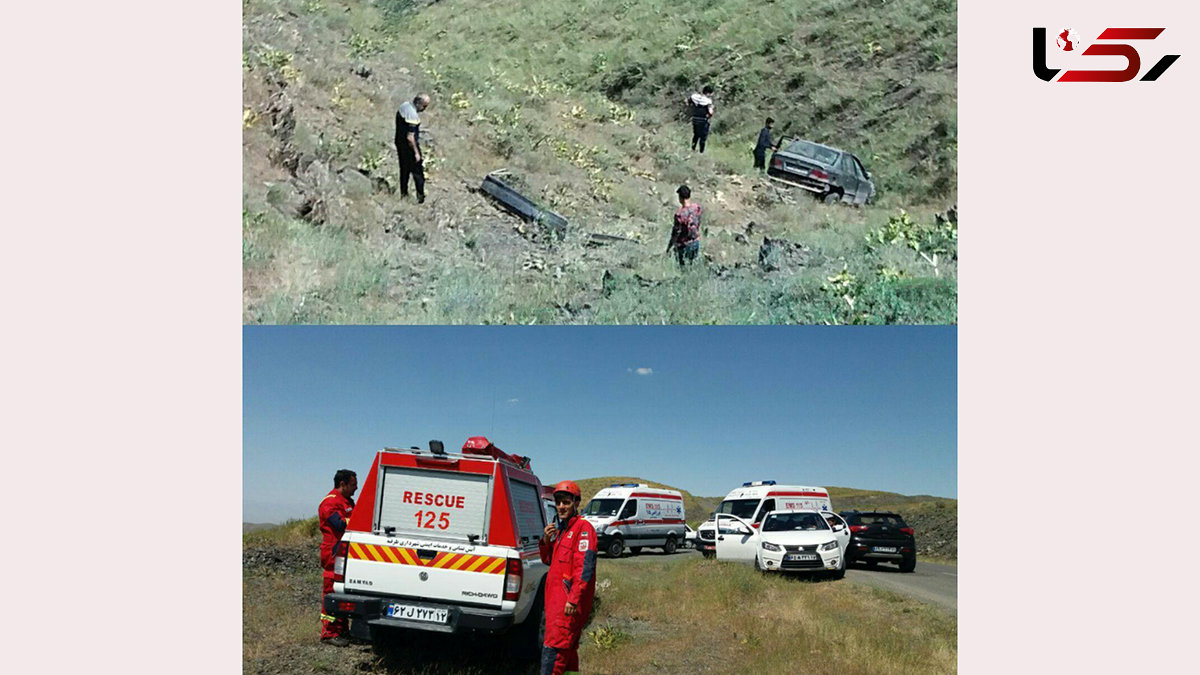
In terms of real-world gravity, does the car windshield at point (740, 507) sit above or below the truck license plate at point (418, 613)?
below

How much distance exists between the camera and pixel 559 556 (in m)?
7.43

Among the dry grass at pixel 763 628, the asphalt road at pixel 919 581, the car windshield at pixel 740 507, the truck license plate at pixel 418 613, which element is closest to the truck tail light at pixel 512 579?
the truck license plate at pixel 418 613

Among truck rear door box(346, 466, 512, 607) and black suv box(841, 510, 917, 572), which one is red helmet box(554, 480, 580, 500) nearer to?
truck rear door box(346, 466, 512, 607)

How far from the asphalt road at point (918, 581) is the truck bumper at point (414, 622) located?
6.19 meters

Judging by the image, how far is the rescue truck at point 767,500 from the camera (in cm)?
1558

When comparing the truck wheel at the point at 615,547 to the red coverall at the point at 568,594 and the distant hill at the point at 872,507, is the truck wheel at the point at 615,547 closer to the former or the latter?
the distant hill at the point at 872,507

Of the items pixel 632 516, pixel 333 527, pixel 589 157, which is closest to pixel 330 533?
pixel 333 527

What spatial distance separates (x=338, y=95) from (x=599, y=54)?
5509 millimetres

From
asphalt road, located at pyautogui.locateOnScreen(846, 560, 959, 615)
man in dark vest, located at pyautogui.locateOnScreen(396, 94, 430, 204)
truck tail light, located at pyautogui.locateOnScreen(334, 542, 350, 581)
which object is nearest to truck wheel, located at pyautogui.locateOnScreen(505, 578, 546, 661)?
truck tail light, located at pyautogui.locateOnScreen(334, 542, 350, 581)

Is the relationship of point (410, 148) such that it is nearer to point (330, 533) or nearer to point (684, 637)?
point (330, 533)

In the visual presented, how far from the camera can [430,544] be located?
326 inches

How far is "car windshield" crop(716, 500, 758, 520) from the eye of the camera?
651 inches

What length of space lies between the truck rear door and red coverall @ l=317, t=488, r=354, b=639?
969 millimetres
